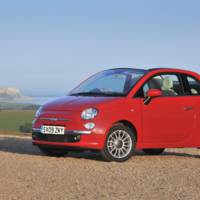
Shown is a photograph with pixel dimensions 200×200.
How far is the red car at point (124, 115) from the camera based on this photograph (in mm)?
10344

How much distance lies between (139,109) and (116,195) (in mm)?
3853

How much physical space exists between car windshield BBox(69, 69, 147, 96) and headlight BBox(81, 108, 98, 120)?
2.14 ft

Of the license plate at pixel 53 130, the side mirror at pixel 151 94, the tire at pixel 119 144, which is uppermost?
the side mirror at pixel 151 94

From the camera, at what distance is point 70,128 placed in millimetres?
10367

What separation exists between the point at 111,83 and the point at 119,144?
126 cm

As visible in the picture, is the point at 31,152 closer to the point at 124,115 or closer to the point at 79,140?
the point at 79,140

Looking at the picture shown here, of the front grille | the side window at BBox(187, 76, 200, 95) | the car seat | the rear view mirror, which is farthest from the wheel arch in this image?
the side window at BBox(187, 76, 200, 95)

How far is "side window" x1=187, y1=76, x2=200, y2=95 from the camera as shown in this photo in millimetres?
11641

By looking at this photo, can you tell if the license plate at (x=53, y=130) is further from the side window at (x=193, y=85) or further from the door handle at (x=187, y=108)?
the side window at (x=193, y=85)

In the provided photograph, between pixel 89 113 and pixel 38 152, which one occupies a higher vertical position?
pixel 89 113

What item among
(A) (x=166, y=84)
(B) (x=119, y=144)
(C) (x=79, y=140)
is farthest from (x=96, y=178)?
(A) (x=166, y=84)

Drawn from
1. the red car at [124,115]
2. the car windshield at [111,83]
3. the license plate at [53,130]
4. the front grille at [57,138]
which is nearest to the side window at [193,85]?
the red car at [124,115]

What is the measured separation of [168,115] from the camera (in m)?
11.1

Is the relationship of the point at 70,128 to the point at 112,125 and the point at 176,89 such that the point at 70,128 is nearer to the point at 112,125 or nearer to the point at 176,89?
the point at 112,125
